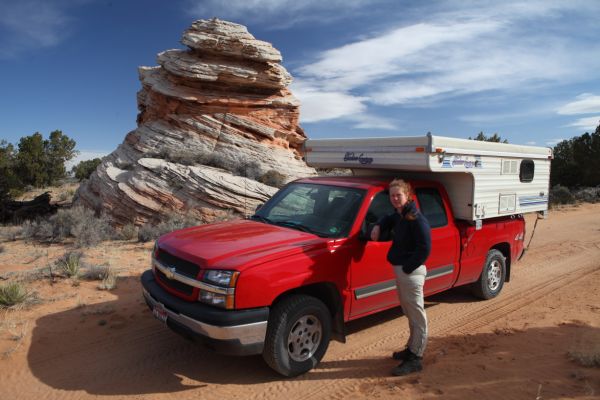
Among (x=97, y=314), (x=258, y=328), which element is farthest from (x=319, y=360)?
(x=97, y=314)

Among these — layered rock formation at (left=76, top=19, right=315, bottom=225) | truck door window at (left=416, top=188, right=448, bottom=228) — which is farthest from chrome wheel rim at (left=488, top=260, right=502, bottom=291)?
layered rock formation at (left=76, top=19, right=315, bottom=225)

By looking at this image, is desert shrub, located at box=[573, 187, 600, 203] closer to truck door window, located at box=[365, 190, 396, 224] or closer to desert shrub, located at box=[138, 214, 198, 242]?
desert shrub, located at box=[138, 214, 198, 242]

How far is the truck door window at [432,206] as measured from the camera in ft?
17.4

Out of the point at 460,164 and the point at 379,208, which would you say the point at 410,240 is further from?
the point at 460,164

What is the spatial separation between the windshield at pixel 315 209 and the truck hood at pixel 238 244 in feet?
0.69

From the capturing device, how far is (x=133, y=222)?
1366cm

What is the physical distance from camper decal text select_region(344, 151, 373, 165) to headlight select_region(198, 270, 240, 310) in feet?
8.50

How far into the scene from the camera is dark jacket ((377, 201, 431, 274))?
4.00m

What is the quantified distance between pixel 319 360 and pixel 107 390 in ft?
6.25

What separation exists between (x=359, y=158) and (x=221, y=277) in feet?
8.91

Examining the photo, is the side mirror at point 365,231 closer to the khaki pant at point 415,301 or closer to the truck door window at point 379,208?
the truck door window at point 379,208

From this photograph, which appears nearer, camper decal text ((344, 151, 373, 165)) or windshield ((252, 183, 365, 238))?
windshield ((252, 183, 365, 238))

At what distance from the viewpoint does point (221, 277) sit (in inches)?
148

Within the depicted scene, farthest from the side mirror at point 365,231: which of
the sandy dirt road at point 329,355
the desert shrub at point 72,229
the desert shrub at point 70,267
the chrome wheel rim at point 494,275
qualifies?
the desert shrub at point 72,229
